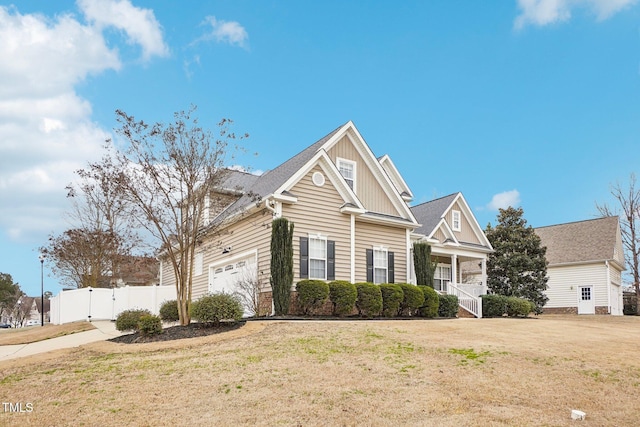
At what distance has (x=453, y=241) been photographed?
26266 mm

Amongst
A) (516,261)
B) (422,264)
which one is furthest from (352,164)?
Answer: (516,261)

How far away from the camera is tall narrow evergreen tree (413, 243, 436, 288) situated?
22.0m

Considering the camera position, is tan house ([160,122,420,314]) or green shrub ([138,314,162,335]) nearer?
green shrub ([138,314,162,335])

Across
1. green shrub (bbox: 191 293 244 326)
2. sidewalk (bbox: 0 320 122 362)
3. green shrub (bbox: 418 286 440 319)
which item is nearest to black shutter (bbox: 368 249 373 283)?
green shrub (bbox: 418 286 440 319)

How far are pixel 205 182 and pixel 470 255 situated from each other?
15949 millimetres

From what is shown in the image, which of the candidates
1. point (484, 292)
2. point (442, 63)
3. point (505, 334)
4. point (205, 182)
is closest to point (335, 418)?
point (505, 334)

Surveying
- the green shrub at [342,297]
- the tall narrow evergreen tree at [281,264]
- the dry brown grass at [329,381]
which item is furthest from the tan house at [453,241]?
the dry brown grass at [329,381]

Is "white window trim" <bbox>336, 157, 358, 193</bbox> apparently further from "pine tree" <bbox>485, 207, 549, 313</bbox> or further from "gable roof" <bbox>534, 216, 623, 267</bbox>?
"gable roof" <bbox>534, 216, 623, 267</bbox>

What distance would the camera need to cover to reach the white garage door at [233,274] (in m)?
19.5

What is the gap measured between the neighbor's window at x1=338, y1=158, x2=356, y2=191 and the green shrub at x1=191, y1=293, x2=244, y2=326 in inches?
323

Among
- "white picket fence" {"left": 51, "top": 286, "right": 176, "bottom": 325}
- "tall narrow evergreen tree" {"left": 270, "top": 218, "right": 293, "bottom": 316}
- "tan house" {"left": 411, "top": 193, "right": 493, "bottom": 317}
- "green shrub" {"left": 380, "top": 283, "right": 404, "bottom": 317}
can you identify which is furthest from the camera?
"white picket fence" {"left": 51, "top": 286, "right": 176, "bottom": 325}

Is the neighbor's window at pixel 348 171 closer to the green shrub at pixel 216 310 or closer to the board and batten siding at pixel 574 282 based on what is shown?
the green shrub at pixel 216 310

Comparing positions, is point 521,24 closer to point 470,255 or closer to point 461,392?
point 470,255

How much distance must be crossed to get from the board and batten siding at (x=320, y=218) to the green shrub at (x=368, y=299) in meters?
1.20
